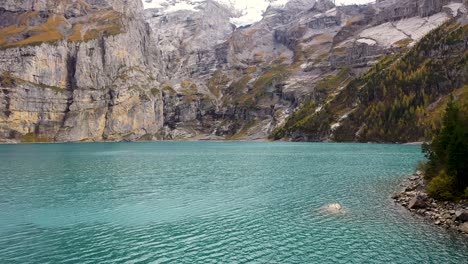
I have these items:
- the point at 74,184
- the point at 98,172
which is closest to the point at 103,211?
the point at 74,184

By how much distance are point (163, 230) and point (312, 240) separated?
17341 millimetres

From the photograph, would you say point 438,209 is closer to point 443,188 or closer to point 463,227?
point 443,188

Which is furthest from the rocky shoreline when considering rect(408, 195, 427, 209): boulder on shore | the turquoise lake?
the turquoise lake

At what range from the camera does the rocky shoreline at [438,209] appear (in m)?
43.7

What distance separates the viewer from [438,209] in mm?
49562

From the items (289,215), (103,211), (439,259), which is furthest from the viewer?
(103,211)

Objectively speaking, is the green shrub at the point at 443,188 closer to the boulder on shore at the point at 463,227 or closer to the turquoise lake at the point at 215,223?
the turquoise lake at the point at 215,223

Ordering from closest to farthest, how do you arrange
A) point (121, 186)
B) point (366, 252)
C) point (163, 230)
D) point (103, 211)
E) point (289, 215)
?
point (366, 252)
point (163, 230)
point (289, 215)
point (103, 211)
point (121, 186)

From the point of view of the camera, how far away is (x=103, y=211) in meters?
Answer: 56.5

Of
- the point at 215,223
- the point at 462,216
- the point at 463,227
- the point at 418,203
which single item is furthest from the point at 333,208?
the point at 215,223

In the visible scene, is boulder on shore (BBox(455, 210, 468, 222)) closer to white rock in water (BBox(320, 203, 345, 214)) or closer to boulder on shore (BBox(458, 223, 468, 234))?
boulder on shore (BBox(458, 223, 468, 234))

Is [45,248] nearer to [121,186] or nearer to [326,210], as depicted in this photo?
[326,210]

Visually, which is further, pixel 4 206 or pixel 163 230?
pixel 4 206

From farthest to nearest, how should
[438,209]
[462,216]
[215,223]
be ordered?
[438,209] < [215,223] < [462,216]
